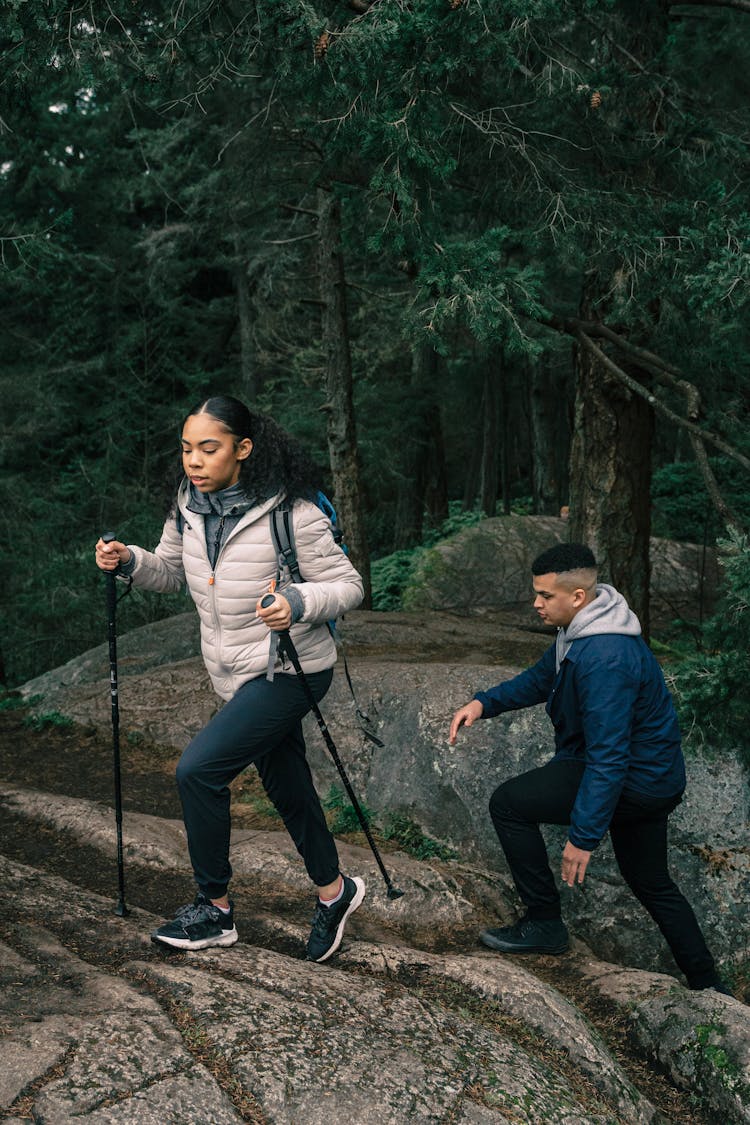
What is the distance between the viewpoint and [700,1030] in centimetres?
418

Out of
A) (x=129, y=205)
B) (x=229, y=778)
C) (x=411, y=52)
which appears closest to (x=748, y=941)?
(x=229, y=778)

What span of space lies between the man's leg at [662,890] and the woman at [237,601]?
64.5 inches

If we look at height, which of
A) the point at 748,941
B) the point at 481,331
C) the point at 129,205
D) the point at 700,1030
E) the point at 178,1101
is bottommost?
the point at 748,941

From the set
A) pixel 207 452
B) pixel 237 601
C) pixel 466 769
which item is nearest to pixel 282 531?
pixel 237 601

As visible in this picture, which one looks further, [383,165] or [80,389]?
[80,389]

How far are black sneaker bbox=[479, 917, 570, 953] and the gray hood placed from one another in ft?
4.59

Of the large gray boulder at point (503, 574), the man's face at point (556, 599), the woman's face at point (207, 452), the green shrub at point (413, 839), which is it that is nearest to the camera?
the woman's face at point (207, 452)

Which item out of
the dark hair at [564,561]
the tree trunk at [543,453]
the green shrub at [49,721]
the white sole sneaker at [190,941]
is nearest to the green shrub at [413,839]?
the white sole sneaker at [190,941]

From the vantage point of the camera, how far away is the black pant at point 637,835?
4562 millimetres

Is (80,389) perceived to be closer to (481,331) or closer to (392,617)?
(392,617)

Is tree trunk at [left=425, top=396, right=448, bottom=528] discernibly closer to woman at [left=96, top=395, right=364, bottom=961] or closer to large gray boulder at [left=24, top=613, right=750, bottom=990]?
large gray boulder at [left=24, top=613, right=750, bottom=990]

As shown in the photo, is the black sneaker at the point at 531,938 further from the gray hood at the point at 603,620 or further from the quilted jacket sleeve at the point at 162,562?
the quilted jacket sleeve at the point at 162,562

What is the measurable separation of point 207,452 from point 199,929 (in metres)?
1.92

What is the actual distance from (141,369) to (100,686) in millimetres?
16009
